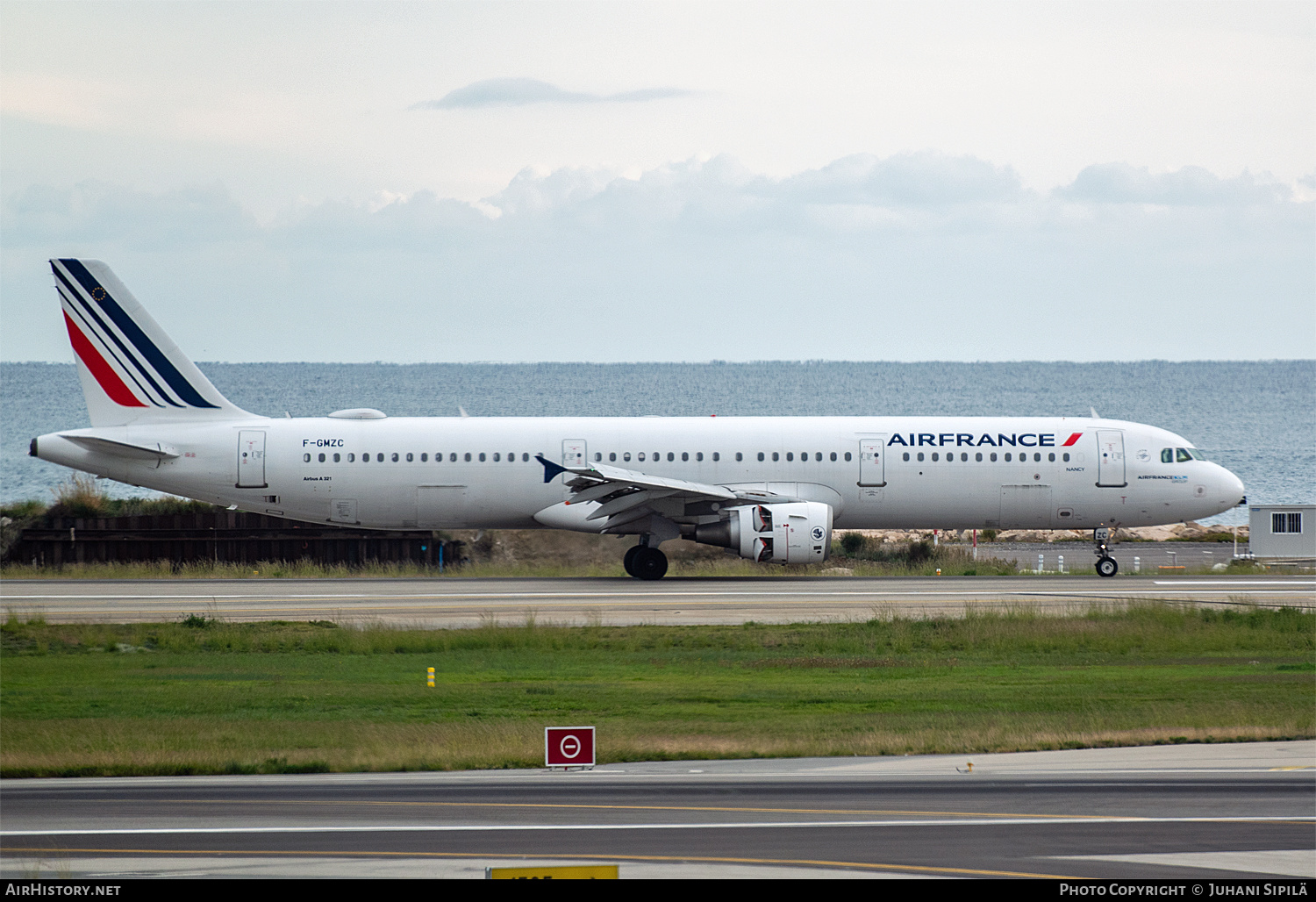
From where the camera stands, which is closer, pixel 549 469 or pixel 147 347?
pixel 549 469

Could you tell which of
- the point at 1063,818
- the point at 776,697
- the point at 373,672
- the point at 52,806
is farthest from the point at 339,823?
the point at 373,672

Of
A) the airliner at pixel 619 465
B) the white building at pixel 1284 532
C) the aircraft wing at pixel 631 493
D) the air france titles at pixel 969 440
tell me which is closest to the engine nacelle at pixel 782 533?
the aircraft wing at pixel 631 493

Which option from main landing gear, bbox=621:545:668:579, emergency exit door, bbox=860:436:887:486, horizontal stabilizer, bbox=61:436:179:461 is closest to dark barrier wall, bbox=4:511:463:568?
horizontal stabilizer, bbox=61:436:179:461

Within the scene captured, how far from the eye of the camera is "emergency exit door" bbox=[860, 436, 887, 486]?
1458 inches

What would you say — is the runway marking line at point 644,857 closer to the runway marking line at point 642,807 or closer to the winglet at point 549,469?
the runway marking line at point 642,807

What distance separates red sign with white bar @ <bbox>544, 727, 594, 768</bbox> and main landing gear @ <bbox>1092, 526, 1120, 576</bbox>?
25.8 metres

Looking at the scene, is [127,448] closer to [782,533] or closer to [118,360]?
[118,360]

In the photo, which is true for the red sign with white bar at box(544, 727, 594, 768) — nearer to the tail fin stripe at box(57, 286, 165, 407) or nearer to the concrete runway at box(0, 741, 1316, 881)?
the concrete runway at box(0, 741, 1316, 881)

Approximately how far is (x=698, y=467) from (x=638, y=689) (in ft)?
56.5

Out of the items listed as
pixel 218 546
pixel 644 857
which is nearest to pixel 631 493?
pixel 218 546

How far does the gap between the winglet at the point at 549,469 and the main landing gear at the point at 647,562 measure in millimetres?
2861

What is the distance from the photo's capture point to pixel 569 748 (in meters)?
14.8

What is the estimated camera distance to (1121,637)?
25234mm
